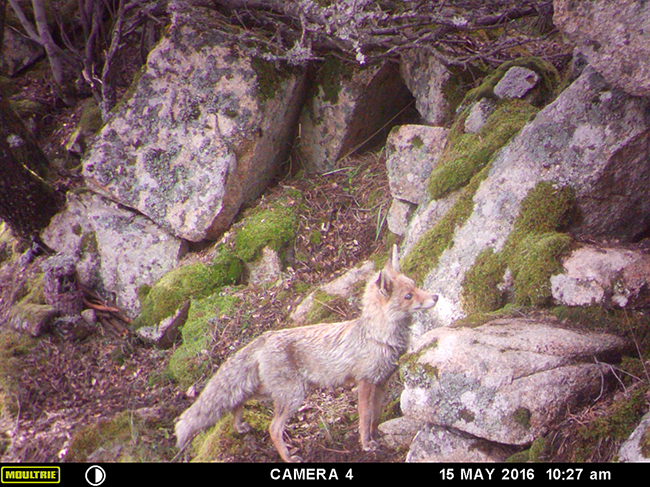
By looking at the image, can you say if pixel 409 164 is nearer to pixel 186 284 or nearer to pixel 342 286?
pixel 342 286

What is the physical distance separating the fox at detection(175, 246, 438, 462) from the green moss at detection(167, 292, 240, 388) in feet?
4.92

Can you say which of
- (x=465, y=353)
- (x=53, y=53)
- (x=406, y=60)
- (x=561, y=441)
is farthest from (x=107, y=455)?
(x=53, y=53)

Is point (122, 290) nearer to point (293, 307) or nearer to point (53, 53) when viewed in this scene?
point (293, 307)

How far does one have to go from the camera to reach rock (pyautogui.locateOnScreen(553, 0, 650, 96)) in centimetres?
518

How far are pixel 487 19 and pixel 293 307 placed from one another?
493 centimetres

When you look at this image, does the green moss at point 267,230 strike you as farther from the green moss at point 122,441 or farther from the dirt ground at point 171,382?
the green moss at point 122,441

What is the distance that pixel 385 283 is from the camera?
19.0ft

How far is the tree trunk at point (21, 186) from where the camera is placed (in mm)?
9172

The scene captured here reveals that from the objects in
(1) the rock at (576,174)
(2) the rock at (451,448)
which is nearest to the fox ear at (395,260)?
(1) the rock at (576,174)

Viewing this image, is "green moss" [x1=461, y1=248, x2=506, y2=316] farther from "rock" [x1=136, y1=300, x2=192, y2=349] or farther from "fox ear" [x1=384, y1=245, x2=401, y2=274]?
"rock" [x1=136, y1=300, x2=192, y2=349]

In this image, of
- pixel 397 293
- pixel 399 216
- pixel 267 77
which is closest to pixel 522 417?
pixel 397 293

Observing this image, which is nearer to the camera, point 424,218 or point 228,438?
point 228,438

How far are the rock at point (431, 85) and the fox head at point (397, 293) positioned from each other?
3.61 m

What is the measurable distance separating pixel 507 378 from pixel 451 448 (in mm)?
789
